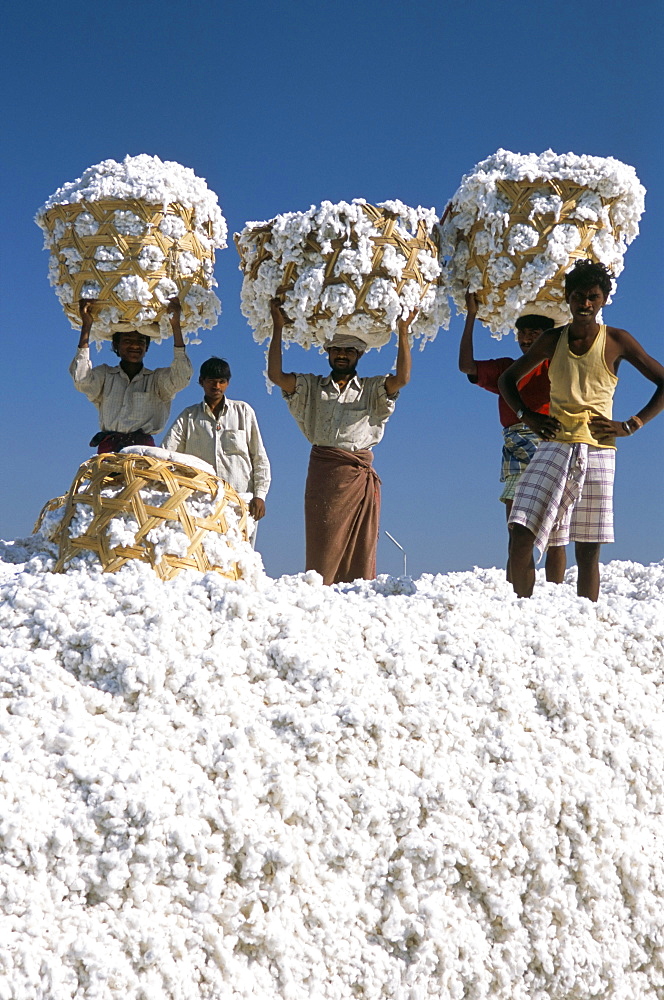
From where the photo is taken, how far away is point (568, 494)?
2.67 metres

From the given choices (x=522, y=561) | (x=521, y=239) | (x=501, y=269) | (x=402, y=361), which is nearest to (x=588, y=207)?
(x=521, y=239)

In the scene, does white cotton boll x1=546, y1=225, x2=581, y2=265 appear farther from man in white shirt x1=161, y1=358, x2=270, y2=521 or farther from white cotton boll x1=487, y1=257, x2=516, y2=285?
man in white shirt x1=161, y1=358, x2=270, y2=521

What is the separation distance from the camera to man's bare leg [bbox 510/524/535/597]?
2631mm

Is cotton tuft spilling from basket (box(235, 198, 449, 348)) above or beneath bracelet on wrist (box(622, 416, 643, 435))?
above

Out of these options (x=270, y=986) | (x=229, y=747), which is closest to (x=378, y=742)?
(x=229, y=747)

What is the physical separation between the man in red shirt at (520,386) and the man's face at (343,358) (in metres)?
0.50

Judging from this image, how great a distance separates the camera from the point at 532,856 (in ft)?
5.47

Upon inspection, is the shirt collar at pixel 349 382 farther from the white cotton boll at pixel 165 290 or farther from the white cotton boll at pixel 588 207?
the white cotton boll at pixel 588 207

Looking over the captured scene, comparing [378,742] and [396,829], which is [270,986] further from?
[378,742]

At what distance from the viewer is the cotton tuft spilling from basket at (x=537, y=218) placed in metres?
3.18

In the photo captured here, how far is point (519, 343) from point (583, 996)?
242cm

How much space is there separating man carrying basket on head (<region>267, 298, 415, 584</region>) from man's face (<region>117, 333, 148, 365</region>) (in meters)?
0.61

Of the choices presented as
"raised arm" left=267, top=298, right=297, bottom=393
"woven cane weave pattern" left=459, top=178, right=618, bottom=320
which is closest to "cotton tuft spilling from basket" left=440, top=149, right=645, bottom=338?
"woven cane weave pattern" left=459, top=178, right=618, bottom=320

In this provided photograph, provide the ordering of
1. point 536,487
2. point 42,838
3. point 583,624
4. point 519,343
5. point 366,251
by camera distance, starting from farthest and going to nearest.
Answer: point 519,343
point 366,251
point 536,487
point 583,624
point 42,838
